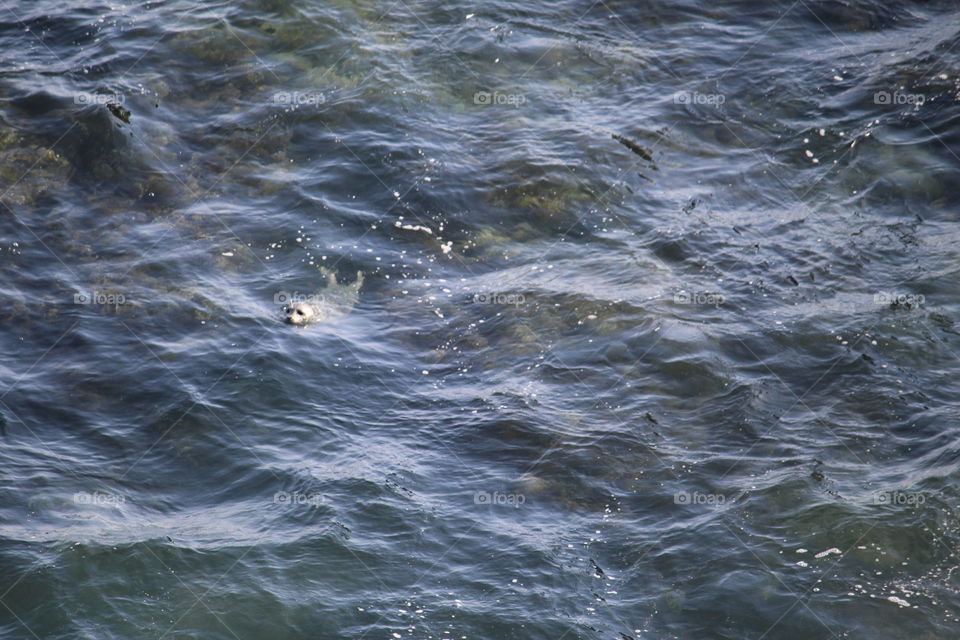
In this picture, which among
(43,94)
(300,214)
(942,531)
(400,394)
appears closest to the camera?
(942,531)

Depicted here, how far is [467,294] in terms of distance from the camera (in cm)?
978

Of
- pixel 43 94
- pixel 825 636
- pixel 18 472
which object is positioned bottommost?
pixel 825 636

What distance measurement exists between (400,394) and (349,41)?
6.73 metres

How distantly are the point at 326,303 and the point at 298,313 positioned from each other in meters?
0.40

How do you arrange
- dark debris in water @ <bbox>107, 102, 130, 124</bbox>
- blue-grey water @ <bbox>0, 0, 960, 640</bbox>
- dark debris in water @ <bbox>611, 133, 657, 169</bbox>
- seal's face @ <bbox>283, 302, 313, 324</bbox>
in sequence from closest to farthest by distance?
blue-grey water @ <bbox>0, 0, 960, 640</bbox>, seal's face @ <bbox>283, 302, 313, 324</bbox>, dark debris in water @ <bbox>107, 102, 130, 124</bbox>, dark debris in water @ <bbox>611, 133, 657, 169</bbox>

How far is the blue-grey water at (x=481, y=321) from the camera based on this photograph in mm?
6789

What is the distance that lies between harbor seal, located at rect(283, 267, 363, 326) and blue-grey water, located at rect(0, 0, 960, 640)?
4.3 inches

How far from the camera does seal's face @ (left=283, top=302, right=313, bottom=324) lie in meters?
9.23

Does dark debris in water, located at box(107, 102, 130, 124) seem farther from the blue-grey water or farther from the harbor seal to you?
the harbor seal

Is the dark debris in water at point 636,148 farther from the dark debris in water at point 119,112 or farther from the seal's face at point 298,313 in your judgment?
the dark debris in water at point 119,112

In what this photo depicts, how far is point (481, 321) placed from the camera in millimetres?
9414

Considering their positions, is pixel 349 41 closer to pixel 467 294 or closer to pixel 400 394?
pixel 467 294

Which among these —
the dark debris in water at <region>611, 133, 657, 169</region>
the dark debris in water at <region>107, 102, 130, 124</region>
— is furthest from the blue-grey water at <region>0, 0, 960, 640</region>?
the dark debris in water at <region>107, 102, 130, 124</region>

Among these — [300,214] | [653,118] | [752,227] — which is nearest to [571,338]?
[752,227]
